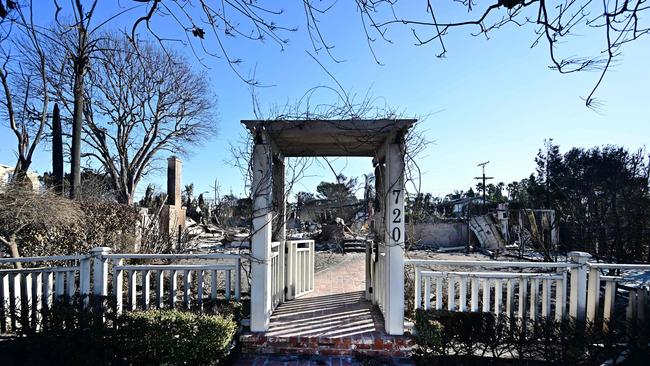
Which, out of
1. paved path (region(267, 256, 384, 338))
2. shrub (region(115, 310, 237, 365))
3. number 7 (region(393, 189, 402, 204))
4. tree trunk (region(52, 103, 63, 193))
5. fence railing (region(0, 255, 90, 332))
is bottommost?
paved path (region(267, 256, 384, 338))

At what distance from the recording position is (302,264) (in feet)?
19.3

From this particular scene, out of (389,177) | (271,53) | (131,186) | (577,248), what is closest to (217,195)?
(389,177)

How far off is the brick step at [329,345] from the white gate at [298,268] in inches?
66.2

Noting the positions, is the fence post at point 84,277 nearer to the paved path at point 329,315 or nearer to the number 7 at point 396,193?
the paved path at point 329,315

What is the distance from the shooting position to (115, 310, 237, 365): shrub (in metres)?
3.32

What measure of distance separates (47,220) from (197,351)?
12.7 ft

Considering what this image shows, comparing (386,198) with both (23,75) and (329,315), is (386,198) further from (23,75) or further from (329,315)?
(23,75)

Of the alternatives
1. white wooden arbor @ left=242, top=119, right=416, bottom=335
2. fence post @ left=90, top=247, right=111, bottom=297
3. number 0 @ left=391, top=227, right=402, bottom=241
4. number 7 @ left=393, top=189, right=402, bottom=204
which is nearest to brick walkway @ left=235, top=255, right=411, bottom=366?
white wooden arbor @ left=242, top=119, right=416, bottom=335

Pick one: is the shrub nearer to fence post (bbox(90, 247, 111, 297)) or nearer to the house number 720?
fence post (bbox(90, 247, 111, 297))

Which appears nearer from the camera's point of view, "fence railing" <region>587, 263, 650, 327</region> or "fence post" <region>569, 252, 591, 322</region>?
"fence railing" <region>587, 263, 650, 327</region>

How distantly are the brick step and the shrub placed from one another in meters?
0.49

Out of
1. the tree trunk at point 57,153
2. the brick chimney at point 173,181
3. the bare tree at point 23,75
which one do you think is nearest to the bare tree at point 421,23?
the bare tree at point 23,75

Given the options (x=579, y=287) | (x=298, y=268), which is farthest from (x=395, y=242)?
(x=298, y=268)

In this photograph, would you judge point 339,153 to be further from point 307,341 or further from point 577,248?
point 577,248
